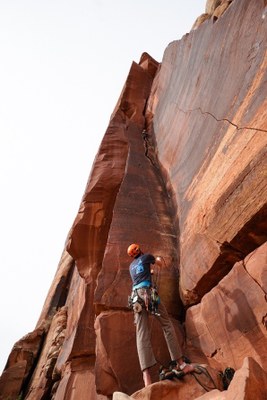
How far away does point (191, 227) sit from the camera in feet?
22.8

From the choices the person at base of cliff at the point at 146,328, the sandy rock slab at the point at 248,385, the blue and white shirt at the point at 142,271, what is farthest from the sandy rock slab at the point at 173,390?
the blue and white shirt at the point at 142,271

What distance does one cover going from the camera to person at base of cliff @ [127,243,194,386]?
4903 millimetres

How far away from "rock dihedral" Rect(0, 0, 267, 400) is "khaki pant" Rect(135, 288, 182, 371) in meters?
0.67

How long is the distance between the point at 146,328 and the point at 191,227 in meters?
2.64

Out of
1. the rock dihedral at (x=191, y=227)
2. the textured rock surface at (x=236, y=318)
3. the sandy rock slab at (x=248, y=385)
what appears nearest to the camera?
the sandy rock slab at (x=248, y=385)

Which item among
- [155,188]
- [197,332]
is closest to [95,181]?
[155,188]

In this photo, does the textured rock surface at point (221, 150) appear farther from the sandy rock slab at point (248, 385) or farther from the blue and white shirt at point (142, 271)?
the sandy rock slab at point (248, 385)

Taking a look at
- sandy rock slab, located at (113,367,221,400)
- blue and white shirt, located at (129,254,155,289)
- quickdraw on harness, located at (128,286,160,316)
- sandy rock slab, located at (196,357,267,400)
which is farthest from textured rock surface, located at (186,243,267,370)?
blue and white shirt, located at (129,254,155,289)

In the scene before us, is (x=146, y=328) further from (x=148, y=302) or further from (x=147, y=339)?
(x=148, y=302)

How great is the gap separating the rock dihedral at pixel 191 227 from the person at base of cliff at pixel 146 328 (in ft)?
1.81

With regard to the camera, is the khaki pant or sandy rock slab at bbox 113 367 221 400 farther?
the khaki pant

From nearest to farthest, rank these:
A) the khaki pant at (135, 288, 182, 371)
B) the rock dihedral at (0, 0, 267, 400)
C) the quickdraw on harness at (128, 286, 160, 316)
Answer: the rock dihedral at (0, 0, 267, 400) → the khaki pant at (135, 288, 182, 371) → the quickdraw on harness at (128, 286, 160, 316)

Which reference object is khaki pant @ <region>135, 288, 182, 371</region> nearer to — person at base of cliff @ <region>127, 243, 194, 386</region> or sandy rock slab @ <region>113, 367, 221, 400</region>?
person at base of cliff @ <region>127, 243, 194, 386</region>

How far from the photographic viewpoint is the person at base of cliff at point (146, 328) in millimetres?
4903
